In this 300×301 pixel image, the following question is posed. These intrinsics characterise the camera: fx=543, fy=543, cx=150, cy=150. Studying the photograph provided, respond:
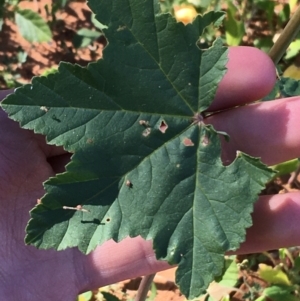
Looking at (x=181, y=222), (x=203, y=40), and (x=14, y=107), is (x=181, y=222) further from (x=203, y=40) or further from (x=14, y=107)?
(x=203, y=40)

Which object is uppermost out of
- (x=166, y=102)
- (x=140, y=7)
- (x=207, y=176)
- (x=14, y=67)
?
(x=140, y=7)

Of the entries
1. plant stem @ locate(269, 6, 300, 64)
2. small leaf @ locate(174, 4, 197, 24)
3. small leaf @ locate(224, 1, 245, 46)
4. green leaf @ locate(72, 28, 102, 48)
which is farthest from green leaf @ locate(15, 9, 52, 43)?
plant stem @ locate(269, 6, 300, 64)

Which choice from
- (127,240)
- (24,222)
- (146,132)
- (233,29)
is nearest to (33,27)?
(233,29)

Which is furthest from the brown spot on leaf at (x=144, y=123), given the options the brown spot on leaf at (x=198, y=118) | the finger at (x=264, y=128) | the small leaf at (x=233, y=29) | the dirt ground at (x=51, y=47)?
the dirt ground at (x=51, y=47)

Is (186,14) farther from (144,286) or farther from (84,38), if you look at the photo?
(144,286)

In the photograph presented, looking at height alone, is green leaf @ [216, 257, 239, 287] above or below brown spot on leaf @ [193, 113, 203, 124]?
below

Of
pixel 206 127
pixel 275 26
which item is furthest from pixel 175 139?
pixel 275 26

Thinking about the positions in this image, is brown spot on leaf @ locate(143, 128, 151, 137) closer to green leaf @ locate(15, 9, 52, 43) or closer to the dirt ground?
green leaf @ locate(15, 9, 52, 43)
